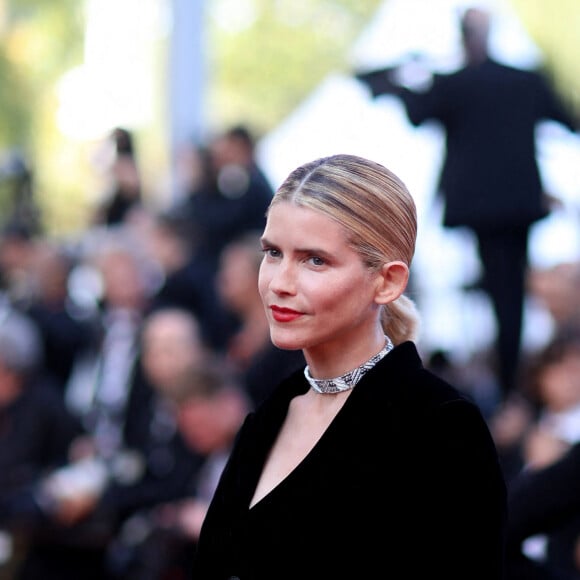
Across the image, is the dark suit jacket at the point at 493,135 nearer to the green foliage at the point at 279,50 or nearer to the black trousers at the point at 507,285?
the black trousers at the point at 507,285

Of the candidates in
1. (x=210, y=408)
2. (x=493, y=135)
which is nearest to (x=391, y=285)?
(x=210, y=408)

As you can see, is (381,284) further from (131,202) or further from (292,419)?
(131,202)

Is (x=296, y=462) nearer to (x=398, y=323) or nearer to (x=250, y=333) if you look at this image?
(x=398, y=323)

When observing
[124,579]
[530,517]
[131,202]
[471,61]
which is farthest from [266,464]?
[131,202]

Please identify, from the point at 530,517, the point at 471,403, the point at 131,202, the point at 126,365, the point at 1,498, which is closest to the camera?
the point at 471,403

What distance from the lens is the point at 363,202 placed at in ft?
7.68

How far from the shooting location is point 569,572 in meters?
3.86

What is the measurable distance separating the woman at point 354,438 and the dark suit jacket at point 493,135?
3550 millimetres

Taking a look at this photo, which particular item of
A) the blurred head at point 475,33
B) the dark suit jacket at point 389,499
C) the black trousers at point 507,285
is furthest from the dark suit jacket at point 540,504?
the blurred head at point 475,33

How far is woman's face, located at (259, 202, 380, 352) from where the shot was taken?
2.35 meters

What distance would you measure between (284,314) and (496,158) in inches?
151

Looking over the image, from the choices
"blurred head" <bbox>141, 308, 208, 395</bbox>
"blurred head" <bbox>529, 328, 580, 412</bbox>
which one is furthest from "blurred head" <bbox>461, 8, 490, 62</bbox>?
"blurred head" <bbox>141, 308, 208, 395</bbox>

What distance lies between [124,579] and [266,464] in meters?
3.44

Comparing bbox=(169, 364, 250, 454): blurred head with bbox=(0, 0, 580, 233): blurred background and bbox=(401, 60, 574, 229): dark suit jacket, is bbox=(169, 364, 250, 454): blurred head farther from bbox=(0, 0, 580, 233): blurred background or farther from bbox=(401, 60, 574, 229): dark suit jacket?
bbox=(0, 0, 580, 233): blurred background
